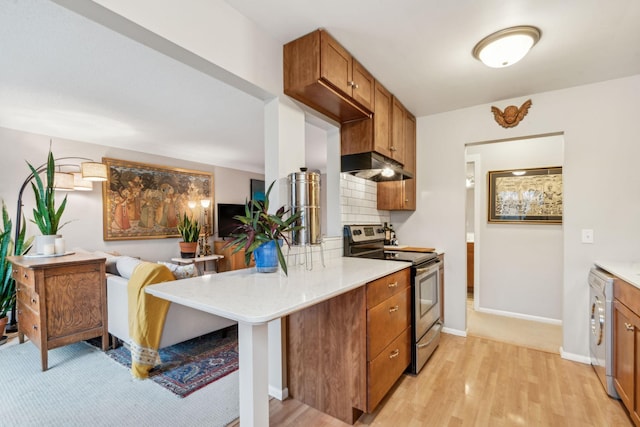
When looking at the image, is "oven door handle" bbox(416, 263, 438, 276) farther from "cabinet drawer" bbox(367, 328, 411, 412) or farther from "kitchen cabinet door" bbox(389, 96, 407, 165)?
"kitchen cabinet door" bbox(389, 96, 407, 165)

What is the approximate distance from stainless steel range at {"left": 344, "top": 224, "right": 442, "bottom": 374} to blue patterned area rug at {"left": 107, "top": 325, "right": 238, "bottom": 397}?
1.37 meters

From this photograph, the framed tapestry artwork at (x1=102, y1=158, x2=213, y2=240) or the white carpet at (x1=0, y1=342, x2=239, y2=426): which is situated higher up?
the framed tapestry artwork at (x1=102, y1=158, x2=213, y2=240)

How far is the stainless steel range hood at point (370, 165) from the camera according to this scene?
7.68 feet

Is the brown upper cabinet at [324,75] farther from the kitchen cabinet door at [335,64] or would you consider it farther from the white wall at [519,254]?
the white wall at [519,254]

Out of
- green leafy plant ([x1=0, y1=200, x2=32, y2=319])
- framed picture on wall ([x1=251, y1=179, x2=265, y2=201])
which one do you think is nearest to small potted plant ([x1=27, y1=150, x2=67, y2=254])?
green leafy plant ([x1=0, y1=200, x2=32, y2=319])

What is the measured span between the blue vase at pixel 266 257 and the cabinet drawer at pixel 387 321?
24.3 inches

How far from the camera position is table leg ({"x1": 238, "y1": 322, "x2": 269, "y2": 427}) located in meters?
1.07

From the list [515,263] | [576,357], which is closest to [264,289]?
[576,357]

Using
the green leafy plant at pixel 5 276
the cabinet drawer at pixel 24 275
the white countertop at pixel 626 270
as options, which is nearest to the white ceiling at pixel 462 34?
the white countertop at pixel 626 270

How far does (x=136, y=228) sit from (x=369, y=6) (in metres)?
4.39

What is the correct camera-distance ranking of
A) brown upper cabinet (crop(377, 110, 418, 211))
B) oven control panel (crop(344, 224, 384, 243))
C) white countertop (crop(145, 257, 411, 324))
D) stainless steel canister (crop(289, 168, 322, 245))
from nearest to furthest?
white countertop (crop(145, 257, 411, 324)) → stainless steel canister (crop(289, 168, 322, 245)) → oven control panel (crop(344, 224, 384, 243)) → brown upper cabinet (crop(377, 110, 418, 211))

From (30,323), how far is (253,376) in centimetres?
262

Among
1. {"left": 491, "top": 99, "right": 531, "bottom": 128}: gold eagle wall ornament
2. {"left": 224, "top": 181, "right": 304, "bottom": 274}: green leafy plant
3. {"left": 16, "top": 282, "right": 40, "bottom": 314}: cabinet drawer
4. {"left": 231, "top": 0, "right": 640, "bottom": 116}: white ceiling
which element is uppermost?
{"left": 231, "top": 0, "right": 640, "bottom": 116}: white ceiling

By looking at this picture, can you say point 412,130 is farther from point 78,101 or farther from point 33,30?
point 78,101
